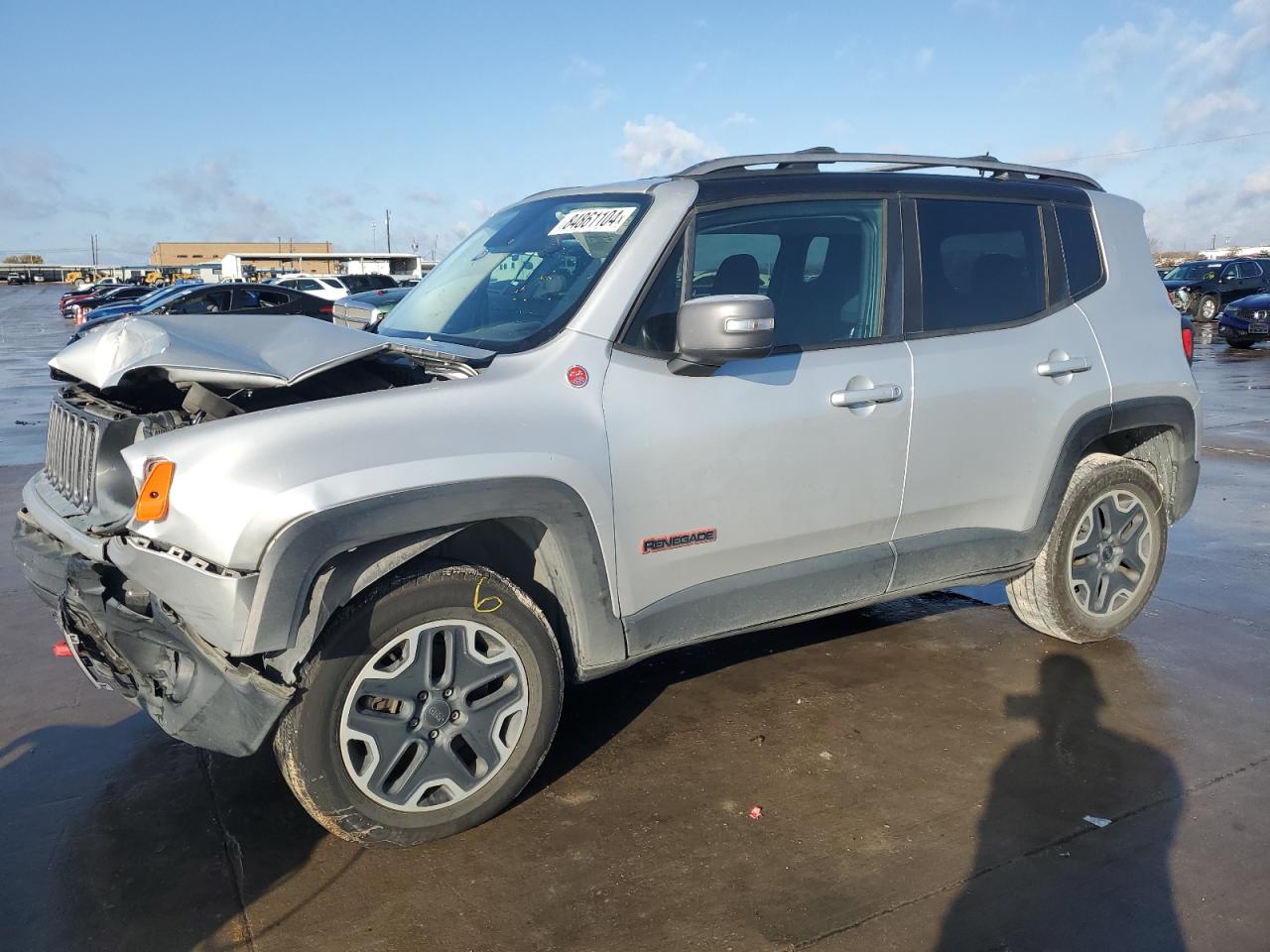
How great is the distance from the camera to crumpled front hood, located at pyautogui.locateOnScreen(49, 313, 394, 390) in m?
2.98

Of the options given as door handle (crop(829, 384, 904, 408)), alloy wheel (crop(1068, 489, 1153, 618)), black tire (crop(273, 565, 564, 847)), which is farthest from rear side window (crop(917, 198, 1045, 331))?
black tire (crop(273, 565, 564, 847))

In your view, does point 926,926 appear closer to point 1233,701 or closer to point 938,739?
point 938,739

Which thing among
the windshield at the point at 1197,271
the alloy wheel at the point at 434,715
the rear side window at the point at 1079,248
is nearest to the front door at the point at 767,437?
the alloy wheel at the point at 434,715

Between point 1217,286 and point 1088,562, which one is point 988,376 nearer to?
point 1088,562

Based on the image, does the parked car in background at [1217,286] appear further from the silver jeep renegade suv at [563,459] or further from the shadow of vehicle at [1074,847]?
the shadow of vehicle at [1074,847]

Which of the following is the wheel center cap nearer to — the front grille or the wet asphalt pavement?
the wet asphalt pavement

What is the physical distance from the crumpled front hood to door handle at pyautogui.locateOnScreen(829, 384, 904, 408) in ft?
5.26

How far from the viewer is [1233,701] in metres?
4.30

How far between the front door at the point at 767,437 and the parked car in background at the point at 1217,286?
91.3 ft

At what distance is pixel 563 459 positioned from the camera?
3.17m

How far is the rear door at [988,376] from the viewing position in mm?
4043

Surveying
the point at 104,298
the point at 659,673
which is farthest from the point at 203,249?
the point at 659,673

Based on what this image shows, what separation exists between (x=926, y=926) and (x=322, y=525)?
6.51 feet

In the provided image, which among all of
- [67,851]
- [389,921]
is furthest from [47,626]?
[389,921]
